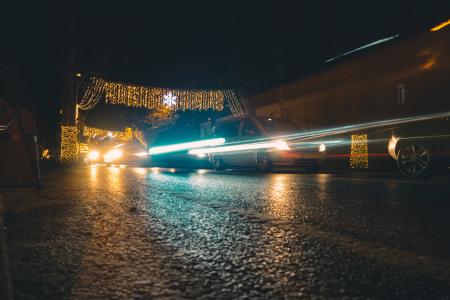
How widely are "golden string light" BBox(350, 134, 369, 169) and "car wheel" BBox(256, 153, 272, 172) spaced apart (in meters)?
5.30

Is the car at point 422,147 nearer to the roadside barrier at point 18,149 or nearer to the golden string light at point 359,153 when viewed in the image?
the golden string light at point 359,153

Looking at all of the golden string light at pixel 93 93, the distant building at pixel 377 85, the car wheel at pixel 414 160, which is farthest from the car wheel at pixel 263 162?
the golden string light at pixel 93 93

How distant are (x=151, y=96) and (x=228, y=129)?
35.4 ft

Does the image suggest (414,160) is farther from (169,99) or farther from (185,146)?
(169,99)

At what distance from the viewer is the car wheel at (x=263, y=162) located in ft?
42.9

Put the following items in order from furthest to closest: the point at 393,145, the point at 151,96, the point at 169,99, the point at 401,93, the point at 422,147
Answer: the point at 169,99 < the point at 151,96 < the point at 401,93 < the point at 393,145 < the point at 422,147

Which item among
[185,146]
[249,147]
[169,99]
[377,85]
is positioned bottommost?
[249,147]

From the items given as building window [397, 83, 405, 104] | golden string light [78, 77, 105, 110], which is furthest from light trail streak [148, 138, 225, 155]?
building window [397, 83, 405, 104]

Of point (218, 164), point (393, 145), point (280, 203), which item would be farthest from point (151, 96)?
point (280, 203)

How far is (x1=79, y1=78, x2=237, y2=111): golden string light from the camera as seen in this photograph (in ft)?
76.6

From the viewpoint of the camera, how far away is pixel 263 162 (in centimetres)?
1316

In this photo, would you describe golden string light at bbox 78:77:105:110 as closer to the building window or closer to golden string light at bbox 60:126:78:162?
golden string light at bbox 60:126:78:162

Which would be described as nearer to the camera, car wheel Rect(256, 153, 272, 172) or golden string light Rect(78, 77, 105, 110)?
car wheel Rect(256, 153, 272, 172)

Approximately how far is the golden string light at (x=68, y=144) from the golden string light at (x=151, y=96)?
2.25 meters
